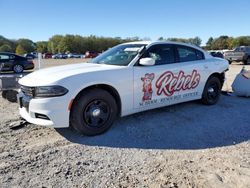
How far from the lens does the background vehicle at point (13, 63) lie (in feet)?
62.4

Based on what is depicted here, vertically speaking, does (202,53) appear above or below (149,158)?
above

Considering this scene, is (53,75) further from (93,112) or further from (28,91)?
(93,112)

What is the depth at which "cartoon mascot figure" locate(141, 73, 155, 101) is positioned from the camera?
209 inches

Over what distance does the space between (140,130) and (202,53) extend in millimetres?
2781

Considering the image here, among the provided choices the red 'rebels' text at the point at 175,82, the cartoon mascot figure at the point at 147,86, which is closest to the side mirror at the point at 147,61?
the cartoon mascot figure at the point at 147,86

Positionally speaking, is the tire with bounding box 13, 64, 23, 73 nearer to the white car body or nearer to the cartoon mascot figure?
the white car body

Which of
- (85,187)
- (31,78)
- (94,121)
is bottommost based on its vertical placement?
(85,187)

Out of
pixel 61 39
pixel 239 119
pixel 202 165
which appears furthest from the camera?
pixel 61 39

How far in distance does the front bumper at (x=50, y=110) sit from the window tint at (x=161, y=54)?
192 centimetres

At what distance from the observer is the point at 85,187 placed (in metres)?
3.25

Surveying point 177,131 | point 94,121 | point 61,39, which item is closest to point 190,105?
point 177,131

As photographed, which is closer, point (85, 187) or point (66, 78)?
point (85, 187)

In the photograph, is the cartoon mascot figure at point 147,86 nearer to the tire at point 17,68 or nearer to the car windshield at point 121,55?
the car windshield at point 121,55

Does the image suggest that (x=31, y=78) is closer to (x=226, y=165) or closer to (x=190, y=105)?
(x=226, y=165)
